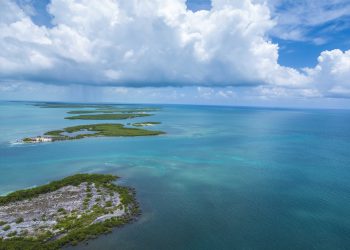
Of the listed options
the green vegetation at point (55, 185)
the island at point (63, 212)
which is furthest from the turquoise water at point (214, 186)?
the green vegetation at point (55, 185)

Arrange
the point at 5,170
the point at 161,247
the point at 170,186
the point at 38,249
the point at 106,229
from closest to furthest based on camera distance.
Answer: the point at 38,249 → the point at 161,247 → the point at 106,229 → the point at 170,186 → the point at 5,170

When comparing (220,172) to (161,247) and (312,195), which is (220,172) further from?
(161,247)

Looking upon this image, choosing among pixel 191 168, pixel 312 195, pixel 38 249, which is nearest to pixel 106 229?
pixel 38 249

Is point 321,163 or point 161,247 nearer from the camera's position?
point 161,247

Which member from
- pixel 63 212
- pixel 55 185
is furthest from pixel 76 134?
pixel 63 212

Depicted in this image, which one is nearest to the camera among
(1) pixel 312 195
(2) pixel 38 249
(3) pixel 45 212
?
(2) pixel 38 249

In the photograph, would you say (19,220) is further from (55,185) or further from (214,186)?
(214,186)

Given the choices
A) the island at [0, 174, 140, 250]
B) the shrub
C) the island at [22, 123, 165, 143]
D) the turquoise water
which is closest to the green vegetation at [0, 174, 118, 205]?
the island at [0, 174, 140, 250]
